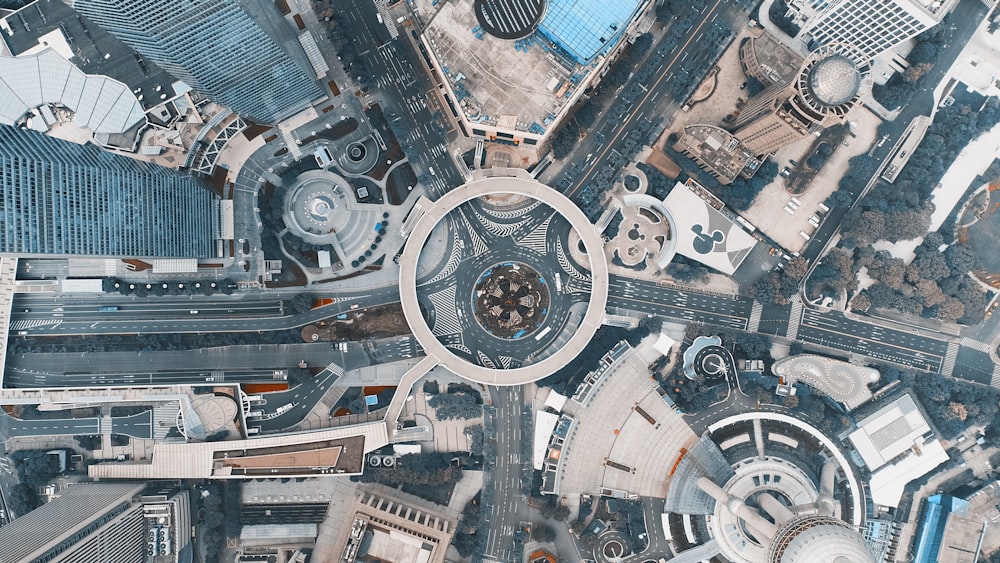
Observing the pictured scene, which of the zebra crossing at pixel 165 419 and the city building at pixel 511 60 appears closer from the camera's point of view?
the city building at pixel 511 60

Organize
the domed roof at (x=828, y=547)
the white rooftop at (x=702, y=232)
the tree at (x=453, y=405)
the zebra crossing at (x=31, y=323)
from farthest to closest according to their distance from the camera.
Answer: the tree at (x=453, y=405)
the white rooftop at (x=702, y=232)
the zebra crossing at (x=31, y=323)
the domed roof at (x=828, y=547)

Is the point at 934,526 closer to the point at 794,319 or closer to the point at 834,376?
the point at 834,376

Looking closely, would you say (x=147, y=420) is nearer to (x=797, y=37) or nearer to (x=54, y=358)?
(x=54, y=358)

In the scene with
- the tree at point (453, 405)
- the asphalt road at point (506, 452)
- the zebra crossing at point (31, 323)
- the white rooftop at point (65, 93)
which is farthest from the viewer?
the asphalt road at point (506, 452)

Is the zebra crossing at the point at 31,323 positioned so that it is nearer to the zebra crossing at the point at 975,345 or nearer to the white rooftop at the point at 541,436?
the white rooftop at the point at 541,436

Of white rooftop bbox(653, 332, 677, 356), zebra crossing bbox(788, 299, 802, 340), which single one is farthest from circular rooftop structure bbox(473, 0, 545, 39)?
zebra crossing bbox(788, 299, 802, 340)

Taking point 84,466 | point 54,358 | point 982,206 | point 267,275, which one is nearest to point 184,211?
point 267,275

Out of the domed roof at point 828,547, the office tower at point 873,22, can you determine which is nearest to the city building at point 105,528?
the domed roof at point 828,547
